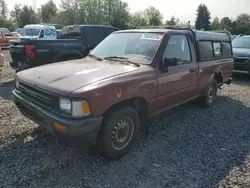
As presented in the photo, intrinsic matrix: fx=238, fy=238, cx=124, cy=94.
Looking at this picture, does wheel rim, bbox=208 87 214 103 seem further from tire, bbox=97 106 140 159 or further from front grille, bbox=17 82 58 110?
front grille, bbox=17 82 58 110

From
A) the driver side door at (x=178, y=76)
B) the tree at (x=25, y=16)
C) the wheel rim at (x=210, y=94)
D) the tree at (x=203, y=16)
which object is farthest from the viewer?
the tree at (x=203, y=16)

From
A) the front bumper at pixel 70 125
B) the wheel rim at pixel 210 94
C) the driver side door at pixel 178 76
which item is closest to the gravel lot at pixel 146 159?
the front bumper at pixel 70 125

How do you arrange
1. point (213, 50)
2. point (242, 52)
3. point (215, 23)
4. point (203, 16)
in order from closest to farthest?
point (213, 50)
point (242, 52)
point (203, 16)
point (215, 23)

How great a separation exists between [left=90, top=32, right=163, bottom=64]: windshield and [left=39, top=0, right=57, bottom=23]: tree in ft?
180

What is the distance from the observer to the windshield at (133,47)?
3904 mm

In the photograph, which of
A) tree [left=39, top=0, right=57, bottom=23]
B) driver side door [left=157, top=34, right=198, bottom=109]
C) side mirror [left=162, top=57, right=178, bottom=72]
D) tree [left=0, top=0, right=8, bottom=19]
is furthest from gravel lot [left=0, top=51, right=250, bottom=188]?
tree [left=0, top=0, right=8, bottom=19]

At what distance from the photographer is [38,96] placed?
316cm

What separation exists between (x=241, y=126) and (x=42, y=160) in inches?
152

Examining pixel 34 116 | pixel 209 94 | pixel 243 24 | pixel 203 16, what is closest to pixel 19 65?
pixel 34 116

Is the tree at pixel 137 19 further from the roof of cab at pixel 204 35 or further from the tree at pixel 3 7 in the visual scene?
the roof of cab at pixel 204 35

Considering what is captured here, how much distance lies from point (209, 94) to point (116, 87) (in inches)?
137

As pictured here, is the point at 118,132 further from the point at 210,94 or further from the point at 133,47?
the point at 210,94

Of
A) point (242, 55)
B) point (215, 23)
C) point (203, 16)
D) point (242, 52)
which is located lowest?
point (242, 55)

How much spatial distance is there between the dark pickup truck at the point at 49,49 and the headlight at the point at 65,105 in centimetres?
449
